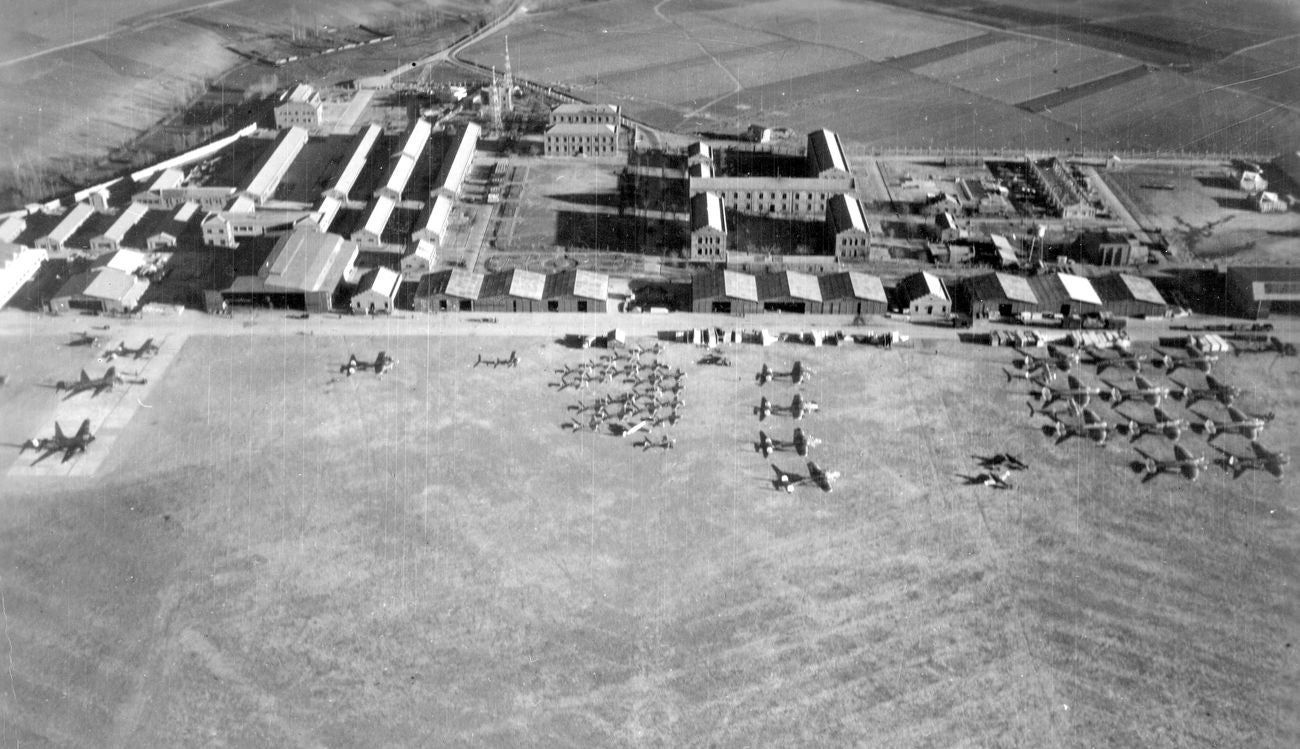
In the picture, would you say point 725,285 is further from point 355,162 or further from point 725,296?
point 355,162

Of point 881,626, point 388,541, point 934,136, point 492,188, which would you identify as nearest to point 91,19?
point 492,188

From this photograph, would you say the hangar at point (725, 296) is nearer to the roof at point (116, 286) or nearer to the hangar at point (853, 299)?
the hangar at point (853, 299)

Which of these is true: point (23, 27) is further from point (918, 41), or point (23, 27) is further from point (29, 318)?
point (918, 41)

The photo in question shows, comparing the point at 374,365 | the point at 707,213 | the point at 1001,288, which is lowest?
the point at 374,365

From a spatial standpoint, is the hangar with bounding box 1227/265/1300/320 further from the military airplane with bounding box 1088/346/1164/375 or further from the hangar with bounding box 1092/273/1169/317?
the military airplane with bounding box 1088/346/1164/375

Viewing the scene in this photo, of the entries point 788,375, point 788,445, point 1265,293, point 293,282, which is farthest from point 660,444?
point 1265,293
